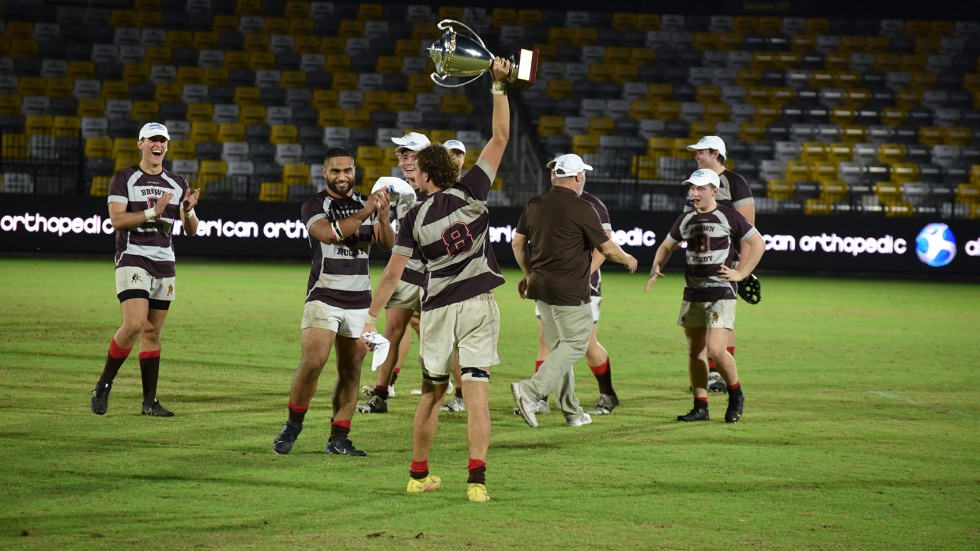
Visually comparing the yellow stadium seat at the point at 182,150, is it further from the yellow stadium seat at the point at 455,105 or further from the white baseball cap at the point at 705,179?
the white baseball cap at the point at 705,179

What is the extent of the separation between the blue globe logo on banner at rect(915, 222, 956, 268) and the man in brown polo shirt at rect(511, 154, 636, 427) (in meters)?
20.5

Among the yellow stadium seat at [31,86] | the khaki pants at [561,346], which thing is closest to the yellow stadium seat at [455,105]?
the yellow stadium seat at [31,86]

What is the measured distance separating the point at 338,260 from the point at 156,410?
7.58ft

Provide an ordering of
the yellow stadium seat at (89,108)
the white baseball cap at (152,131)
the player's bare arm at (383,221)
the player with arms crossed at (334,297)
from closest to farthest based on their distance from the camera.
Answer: the player's bare arm at (383,221) → the player with arms crossed at (334,297) → the white baseball cap at (152,131) → the yellow stadium seat at (89,108)

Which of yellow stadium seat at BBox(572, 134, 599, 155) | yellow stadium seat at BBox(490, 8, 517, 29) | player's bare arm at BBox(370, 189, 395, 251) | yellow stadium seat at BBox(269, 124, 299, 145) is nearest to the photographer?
player's bare arm at BBox(370, 189, 395, 251)

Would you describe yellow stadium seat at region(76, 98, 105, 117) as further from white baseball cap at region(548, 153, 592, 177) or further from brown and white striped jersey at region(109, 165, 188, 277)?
white baseball cap at region(548, 153, 592, 177)

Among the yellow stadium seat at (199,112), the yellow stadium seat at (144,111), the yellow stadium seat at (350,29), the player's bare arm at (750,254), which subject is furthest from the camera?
the yellow stadium seat at (350,29)

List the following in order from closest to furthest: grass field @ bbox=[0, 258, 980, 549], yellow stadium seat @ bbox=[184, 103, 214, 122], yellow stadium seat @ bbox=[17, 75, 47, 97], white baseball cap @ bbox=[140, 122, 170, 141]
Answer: grass field @ bbox=[0, 258, 980, 549] < white baseball cap @ bbox=[140, 122, 170, 141] < yellow stadium seat @ bbox=[184, 103, 214, 122] < yellow stadium seat @ bbox=[17, 75, 47, 97]

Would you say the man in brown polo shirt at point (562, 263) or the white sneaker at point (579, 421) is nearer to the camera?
the man in brown polo shirt at point (562, 263)

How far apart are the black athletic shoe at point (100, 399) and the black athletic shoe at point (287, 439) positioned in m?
1.90

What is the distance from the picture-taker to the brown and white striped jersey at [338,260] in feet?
25.9

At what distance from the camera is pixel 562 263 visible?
8.87 metres

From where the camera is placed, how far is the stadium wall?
25.8 m

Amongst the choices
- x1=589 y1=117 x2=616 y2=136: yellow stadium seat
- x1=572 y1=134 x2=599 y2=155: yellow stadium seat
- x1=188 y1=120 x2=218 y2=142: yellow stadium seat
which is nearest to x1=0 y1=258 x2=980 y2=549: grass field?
x1=572 y1=134 x2=599 y2=155: yellow stadium seat
